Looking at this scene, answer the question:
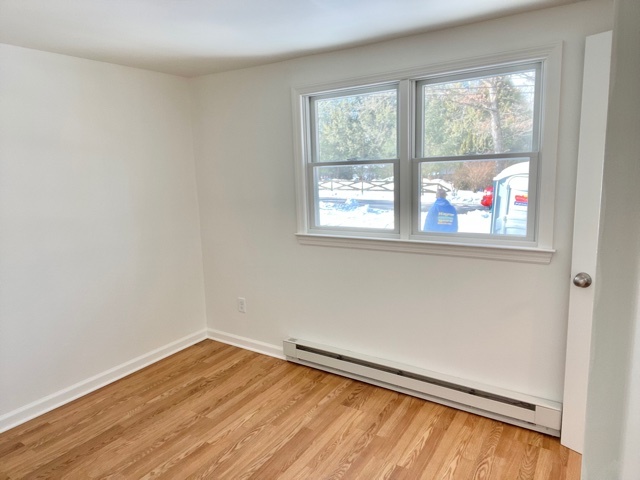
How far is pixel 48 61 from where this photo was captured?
260 cm

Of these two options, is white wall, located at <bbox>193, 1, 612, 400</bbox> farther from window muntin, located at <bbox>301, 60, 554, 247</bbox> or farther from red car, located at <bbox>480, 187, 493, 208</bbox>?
red car, located at <bbox>480, 187, 493, 208</bbox>

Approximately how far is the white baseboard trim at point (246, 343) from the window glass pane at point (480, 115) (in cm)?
191

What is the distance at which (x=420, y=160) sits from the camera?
104 inches

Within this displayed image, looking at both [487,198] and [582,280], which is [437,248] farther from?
[582,280]

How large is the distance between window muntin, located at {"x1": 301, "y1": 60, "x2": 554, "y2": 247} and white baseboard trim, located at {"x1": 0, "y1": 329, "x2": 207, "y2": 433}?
5.06 feet

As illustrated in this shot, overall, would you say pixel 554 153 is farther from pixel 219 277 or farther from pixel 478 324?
pixel 219 277

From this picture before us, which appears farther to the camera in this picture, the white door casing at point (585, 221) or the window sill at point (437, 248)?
the window sill at point (437, 248)

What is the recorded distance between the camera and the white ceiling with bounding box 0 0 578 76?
1.95m

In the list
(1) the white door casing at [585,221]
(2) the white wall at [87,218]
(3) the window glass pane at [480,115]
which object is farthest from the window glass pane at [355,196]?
(2) the white wall at [87,218]

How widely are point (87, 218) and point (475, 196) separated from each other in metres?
2.52

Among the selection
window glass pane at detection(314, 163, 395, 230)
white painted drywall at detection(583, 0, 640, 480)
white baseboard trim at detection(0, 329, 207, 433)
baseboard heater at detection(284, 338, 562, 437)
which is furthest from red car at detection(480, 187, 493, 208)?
white baseboard trim at detection(0, 329, 207, 433)

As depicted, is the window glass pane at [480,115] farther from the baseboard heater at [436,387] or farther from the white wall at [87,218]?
the white wall at [87,218]

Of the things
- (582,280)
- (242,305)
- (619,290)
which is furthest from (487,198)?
(619,290)

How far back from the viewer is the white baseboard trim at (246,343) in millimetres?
3410
